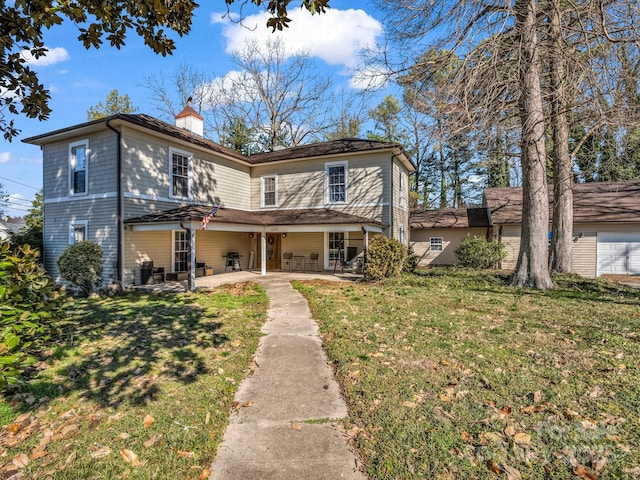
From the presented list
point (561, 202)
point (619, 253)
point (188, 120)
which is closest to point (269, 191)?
point (188, 120)

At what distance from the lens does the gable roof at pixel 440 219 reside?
67.5 feet

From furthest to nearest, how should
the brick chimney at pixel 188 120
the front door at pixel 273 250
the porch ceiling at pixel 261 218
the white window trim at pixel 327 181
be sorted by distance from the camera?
the front door at pixel 273 250
the brick chimney at pixel 188 120
the white window trim at pixel 327 181
the porch ceiling at pixel 261 218

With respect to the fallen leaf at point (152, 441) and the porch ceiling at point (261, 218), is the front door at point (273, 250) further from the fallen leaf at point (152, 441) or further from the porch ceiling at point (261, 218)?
the fallen leaf at point (152, 441)

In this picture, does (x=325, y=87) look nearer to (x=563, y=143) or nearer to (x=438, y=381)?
(x=563, y=143)

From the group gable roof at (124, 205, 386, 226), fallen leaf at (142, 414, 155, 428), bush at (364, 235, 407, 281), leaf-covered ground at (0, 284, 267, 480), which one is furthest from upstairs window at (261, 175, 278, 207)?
fallen leaf at (142, 414, 155, 428)

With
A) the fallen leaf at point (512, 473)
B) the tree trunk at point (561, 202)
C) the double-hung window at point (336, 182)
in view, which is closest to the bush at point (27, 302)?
the fallen leaf at point (512, 473)

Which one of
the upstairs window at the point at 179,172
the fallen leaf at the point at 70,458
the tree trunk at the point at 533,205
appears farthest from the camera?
the upstairs window at the point at 179,172

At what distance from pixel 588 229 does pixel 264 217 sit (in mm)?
15974

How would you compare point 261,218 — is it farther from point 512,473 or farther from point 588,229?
point 588,229

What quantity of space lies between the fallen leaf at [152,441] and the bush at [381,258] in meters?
9.13

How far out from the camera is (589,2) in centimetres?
682

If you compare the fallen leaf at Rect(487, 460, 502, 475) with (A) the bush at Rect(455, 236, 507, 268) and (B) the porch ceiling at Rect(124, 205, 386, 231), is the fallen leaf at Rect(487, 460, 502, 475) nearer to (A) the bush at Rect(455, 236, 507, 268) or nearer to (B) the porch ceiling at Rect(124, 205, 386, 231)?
(B) the porch ceiling at Rect(124, 205, 386, 231)

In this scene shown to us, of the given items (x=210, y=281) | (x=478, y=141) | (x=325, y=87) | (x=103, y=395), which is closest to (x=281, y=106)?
(x=325, y=87)

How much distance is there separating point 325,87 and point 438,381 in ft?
89.9
